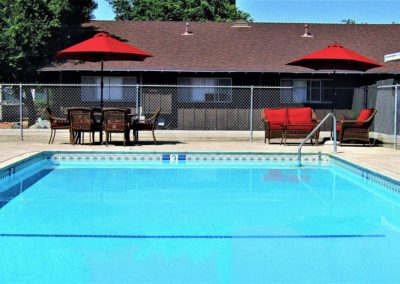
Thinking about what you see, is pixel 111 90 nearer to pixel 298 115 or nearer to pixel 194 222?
pixel 298 115

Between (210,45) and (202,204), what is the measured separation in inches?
618

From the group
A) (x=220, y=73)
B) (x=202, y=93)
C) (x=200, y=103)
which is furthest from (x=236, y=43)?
(x=200, y=103)

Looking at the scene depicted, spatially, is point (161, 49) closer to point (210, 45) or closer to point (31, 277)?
point (210, 45)

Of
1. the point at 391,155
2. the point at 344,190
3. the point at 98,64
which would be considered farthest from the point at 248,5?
the point at 344,190

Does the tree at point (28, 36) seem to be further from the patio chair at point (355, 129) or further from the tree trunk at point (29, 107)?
the patio chair at point (355, 129)

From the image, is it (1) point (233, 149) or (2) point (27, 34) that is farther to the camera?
(2) point (27, 34)

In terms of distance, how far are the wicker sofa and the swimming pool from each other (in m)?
2.64

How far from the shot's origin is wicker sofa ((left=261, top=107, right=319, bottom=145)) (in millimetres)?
14328

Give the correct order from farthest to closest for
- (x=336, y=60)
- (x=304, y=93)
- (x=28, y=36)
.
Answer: (x=304, y=93), (x=28, y=36), (x=336, y=60)

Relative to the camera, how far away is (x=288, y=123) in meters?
14.9

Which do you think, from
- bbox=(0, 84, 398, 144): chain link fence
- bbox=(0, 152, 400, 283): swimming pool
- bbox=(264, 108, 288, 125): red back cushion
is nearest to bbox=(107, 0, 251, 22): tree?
bbox=(0, 84, 398, 144): chain link fence

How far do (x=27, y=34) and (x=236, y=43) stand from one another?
7.97m

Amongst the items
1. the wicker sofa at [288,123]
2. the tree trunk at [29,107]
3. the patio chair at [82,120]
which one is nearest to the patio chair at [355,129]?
the wicker sofa at [288,123]

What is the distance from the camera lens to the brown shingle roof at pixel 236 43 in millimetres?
20828
